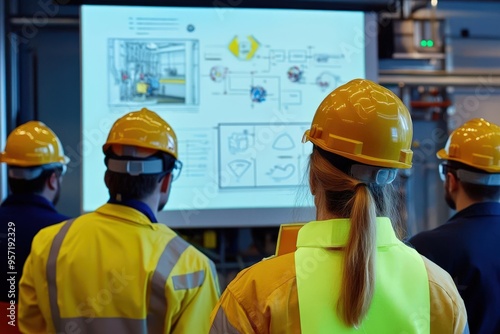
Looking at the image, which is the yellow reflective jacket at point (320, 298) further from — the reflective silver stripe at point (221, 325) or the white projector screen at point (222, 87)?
the white projector screen at point (222, 87)

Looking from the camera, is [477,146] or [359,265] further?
[477,146]

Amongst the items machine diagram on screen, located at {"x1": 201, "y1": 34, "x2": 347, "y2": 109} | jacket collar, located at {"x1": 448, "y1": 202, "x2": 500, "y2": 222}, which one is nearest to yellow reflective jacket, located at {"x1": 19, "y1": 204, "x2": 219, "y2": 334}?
jacket collar, located at {"x1": 448, "y1": 202, "x2": 500, "y2": 222}

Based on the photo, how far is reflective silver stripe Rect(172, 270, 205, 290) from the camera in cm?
159

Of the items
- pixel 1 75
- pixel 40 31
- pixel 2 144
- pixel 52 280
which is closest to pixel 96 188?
pixel 2 144

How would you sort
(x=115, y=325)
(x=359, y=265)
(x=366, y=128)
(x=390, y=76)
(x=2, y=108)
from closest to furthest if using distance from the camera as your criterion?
(x=359, y=265) → (x=366, y=128) → (x=115, y=325) → (x=2, y=108) → (x=390, y=76)

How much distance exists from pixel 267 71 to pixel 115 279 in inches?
70.6

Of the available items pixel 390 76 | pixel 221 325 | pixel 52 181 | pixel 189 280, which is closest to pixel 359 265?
pixel 221 325

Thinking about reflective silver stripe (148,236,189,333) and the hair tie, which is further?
reflective silver stripe (148,236,189,333)

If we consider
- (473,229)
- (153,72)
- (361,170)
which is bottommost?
(473,229)

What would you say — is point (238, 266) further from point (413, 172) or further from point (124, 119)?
point (124, 119)

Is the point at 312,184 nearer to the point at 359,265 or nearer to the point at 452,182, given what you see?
the point at 359,265

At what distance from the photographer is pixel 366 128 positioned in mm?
1064

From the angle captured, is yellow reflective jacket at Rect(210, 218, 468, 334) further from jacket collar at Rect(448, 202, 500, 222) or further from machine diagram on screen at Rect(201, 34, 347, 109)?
machine diagram on screen at Rect(201, 34, 347, 109)

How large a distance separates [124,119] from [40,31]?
192 cm
